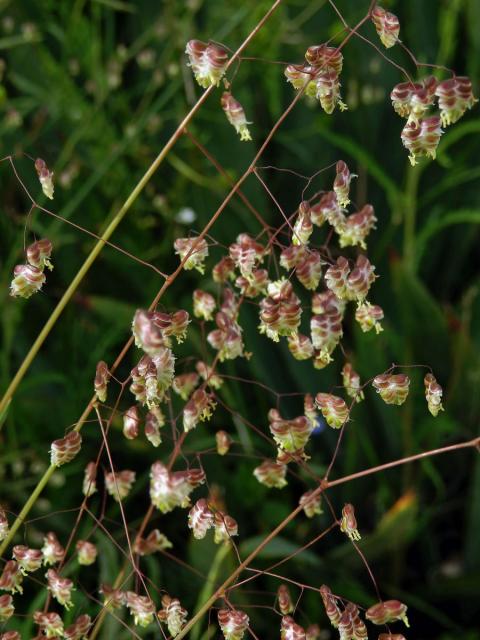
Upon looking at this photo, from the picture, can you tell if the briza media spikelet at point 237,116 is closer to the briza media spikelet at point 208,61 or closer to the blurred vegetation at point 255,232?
the briza media spikelet at point 208,61

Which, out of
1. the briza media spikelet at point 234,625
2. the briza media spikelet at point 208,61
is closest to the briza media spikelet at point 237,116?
the briza media spikelet at point 208,61

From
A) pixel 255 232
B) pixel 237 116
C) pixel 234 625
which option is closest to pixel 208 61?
pixel 237 116

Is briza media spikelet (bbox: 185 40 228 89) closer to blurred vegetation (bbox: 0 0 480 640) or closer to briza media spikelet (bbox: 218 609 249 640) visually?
briza media spikelet (bbox: 218 609 249 640)

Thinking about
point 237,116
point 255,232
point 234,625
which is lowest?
point 255,232

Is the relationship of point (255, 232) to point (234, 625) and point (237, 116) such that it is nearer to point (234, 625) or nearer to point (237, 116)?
point (237, 116)

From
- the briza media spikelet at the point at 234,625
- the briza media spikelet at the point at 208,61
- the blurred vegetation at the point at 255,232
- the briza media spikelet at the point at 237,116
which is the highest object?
the briza media spikelet at the point at 208,61

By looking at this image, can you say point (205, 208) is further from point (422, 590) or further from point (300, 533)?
point (422, 590)

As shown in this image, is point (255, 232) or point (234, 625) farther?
point (255, 232)

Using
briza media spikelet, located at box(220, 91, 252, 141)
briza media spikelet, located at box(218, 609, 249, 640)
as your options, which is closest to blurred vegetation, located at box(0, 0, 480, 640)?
briza media spikelet, located at box(218, 609, 249, 640)
